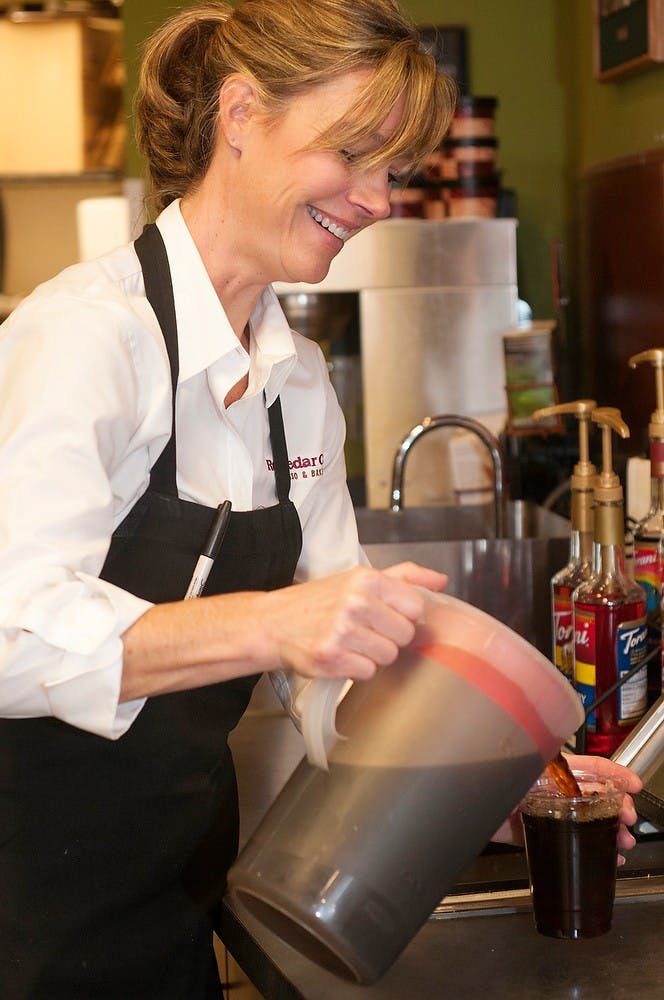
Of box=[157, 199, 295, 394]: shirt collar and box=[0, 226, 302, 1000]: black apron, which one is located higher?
box=[157, 199, 295, 394]: shirt collar

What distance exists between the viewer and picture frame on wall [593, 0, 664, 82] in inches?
100

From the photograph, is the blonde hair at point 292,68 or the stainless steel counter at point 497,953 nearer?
the stainless steel counter at point 497,953

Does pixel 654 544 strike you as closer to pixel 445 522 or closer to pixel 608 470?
pixel 608 470

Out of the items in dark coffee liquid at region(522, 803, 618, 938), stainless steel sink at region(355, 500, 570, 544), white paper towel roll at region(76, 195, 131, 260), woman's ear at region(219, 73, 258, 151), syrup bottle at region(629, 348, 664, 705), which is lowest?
dark coffee liquid at region(522, 803, 618, 938)

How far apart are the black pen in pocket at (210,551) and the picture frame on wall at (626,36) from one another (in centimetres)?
181

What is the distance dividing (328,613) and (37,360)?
32 cm

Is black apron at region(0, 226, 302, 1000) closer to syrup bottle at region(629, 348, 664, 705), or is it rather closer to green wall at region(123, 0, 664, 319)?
syrup bottle at region(629, 348, 664, 705)

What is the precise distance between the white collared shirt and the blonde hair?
9cm

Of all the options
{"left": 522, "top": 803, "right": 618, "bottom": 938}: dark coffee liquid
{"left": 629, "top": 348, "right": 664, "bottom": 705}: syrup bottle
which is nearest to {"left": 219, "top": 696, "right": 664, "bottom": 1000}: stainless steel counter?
{"left": 522, "top": 803, "right": 618, "bottom": 938}: dark coffee liquid

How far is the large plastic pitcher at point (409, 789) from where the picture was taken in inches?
31.6

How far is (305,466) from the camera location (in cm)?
Answer: 132

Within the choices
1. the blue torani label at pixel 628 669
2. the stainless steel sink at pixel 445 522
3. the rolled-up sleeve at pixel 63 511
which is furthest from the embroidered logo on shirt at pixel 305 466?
the stainless steel sink at pixel 445 522

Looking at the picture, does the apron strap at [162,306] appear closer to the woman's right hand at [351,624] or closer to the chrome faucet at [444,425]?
the woman's right hand at [351,624]

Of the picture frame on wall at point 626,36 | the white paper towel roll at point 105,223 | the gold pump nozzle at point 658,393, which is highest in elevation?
the picture frame on wall at point 626,36
